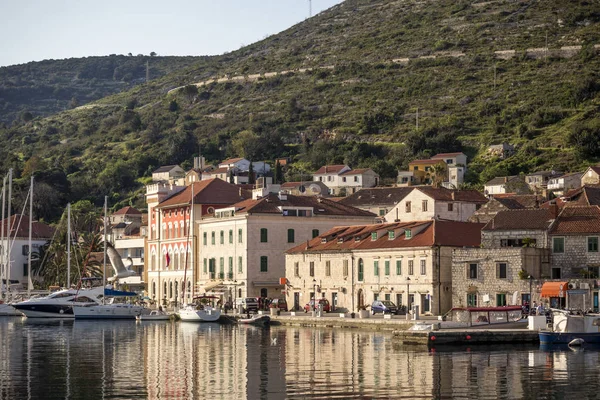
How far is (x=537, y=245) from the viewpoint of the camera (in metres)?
76.6

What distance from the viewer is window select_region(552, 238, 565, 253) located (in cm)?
7595

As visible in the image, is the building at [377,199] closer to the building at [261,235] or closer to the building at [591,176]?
the building at [591,176]

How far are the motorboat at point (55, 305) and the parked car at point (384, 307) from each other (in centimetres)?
2874

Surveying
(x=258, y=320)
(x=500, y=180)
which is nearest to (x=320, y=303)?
(x=258, y=320)

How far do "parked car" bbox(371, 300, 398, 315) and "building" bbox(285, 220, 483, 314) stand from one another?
2.32ft

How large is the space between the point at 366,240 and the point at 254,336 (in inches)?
718

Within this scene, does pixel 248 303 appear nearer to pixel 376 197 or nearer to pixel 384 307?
pixel 384 307

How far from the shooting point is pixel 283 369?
52844mm

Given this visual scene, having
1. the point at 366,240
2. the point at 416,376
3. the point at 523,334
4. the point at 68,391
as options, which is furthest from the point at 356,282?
the point at 68,391

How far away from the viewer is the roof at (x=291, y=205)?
102 meters

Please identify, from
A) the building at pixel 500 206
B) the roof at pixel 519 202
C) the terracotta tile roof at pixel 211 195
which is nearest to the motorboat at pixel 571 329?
the building at pixel 500 206

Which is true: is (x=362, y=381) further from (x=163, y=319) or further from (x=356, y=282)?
(x=163, y=319)

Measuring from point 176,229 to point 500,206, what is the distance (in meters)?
32.2

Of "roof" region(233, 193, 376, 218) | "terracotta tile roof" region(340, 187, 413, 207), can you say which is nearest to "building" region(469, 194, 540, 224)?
"roof" region(233, 193, 376, 218)
